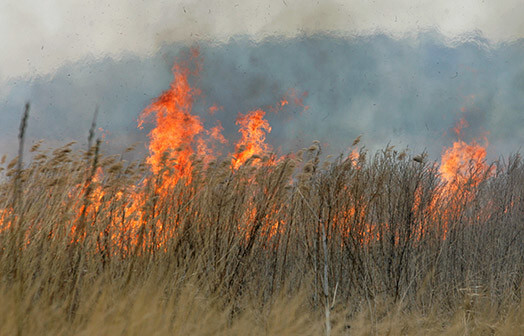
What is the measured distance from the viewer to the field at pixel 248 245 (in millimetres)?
3000

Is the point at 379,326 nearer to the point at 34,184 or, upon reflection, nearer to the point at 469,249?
the point at 469,249

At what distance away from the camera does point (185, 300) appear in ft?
10.9

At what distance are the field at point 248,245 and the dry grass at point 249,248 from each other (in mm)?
19

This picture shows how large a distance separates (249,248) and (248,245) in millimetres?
34

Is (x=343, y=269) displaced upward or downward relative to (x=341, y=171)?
downward

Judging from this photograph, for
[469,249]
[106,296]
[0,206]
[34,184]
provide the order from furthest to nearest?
[469,249] < [34,184] < [0,206] < [106,296]

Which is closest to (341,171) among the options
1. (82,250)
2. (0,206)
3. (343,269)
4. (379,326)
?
(343,269)

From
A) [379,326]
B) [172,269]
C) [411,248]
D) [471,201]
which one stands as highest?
[471,201]

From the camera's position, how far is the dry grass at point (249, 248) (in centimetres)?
302

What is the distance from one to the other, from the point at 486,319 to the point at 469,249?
4.93ft

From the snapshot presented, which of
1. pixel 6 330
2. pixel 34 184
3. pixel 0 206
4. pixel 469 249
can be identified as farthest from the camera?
pixel 469 249

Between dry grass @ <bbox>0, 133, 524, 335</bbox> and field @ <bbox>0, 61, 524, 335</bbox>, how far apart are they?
2 cm

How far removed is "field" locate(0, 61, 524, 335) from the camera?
3.00 m

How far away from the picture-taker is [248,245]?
4137mm
